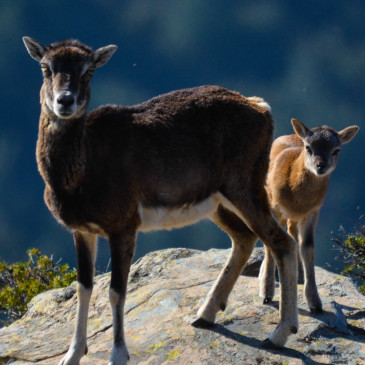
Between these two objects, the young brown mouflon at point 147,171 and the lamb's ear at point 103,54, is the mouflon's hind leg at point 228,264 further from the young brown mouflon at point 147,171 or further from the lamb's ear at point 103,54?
the lamb's ear at point 103,54

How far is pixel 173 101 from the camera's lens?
7926mm

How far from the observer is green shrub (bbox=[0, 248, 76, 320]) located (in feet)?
40.6

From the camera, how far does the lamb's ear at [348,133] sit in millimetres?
10031

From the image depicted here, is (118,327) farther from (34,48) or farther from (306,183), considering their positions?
(306,183)

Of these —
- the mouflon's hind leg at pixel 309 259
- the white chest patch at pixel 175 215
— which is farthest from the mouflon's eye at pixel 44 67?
the mouflon's hind leg at pixel 309 259

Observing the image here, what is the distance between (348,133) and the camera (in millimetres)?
10078

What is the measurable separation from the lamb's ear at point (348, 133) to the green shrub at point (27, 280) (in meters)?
5.87

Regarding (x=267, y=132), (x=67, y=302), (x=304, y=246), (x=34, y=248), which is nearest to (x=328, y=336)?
(x=304, y=246)

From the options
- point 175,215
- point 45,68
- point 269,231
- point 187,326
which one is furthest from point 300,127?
point 45,68

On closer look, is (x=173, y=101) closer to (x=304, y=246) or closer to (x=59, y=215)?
(x=59, y=215)

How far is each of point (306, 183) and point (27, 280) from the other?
618 cm

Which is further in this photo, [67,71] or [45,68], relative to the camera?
[45,68]

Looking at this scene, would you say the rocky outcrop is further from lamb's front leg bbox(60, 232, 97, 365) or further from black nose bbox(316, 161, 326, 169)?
black nose bbox(316, 161, 326, 169)

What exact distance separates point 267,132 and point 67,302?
14.3 feet
